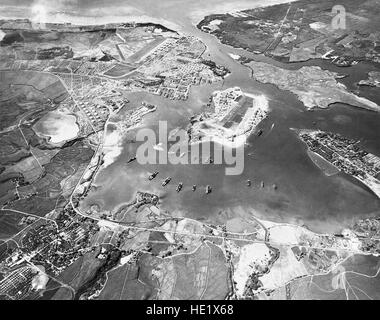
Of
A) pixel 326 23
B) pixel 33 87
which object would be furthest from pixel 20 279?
pixel 326 23

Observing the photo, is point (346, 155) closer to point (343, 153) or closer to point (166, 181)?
point (343, 153)

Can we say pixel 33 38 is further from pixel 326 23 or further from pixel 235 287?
pixel 235 287

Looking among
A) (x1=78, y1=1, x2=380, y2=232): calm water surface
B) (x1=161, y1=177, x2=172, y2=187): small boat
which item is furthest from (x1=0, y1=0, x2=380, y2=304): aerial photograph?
(x1=161, y1=177, x2=172, y2=187): small boat

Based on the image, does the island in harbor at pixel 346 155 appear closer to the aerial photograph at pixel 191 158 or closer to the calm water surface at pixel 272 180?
the aerial photograph at pixel 191 158

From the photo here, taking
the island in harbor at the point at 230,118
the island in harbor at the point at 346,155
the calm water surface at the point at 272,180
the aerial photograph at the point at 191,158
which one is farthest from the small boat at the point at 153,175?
the island in harbor at the point at 346,155

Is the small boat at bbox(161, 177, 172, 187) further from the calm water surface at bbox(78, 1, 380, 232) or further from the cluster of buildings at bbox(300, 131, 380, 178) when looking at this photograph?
the cluster of buildings at bbox(300, 131, 380, 178)

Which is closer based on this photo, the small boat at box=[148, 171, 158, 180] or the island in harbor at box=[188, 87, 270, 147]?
the small boat at box=[148, 171, 158, 180]

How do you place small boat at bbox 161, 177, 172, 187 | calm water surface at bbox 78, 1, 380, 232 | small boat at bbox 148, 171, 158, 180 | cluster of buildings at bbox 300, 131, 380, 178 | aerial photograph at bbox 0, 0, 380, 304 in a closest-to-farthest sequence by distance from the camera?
aerial photograph at bbox 0, 0, 380, 304, calm water surface at bbox 78, 1, 380, 232, small boat at bbox 161, 177, 172, 187, small boat at bbox 148, 171, 158, 180, cluster of buildings at bbox 300, 131, 380, 178

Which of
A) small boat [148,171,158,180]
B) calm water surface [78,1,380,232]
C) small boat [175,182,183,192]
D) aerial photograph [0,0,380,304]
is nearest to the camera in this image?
aerial photograph [0,0,380,304]
